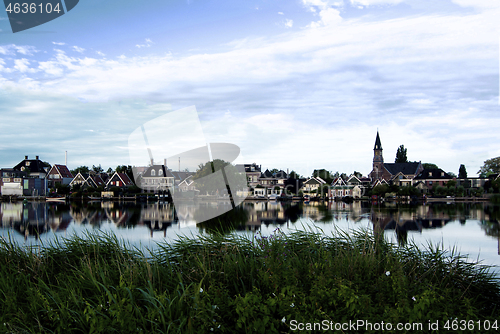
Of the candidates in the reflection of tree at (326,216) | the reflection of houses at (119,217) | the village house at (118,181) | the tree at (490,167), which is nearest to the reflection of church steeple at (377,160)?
the tree at (490,167)

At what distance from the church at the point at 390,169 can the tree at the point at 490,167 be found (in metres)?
24.5

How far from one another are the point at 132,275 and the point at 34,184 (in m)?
110

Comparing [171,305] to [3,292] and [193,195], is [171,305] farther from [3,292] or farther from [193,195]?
[193,195]

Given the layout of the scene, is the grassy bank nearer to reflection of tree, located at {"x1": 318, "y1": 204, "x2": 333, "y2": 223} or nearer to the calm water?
the calm water

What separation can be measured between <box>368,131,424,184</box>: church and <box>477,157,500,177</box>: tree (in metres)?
24.5

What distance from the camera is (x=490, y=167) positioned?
11431cm

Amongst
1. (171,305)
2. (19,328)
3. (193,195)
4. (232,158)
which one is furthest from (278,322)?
(193,195)

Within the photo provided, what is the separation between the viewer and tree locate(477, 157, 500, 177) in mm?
111944

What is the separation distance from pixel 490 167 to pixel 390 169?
3570 cm

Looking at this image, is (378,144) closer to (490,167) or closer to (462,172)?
(462,172)

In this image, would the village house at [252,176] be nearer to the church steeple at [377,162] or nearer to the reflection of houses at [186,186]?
the reflection of houses at [186,186]

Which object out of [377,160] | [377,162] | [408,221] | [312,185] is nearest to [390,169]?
[377,162]

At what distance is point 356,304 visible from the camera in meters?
5.03

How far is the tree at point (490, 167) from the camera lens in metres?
112
